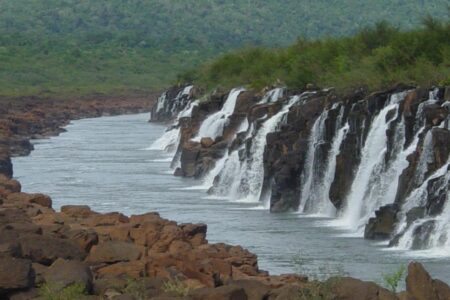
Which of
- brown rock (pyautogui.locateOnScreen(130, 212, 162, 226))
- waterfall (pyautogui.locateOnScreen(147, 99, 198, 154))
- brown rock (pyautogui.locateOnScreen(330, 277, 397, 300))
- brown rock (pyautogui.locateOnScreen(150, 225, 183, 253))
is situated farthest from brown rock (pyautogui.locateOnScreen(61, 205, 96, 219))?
waterfall (pyautogui.locateOnScreen(147, 99, 198, 154))

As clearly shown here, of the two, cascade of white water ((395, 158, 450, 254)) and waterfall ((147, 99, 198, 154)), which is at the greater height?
cascade of white water ((395, 158, 450, 254))

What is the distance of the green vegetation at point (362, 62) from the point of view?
50469 mm

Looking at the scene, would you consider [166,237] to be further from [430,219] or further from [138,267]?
[430,219]

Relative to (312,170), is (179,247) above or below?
above

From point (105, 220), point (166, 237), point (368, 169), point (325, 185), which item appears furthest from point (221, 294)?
point (325, 185)

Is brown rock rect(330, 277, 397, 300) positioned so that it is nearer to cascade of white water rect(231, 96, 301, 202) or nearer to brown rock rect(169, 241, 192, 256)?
brown rock rect(169, 241, 192, 256)

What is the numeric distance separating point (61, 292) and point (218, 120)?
140ft

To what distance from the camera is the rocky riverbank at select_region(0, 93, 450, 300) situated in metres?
23.8

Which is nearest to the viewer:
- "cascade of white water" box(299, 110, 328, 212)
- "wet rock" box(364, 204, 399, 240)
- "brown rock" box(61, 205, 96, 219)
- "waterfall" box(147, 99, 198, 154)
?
"brown rock" box(61, 205, 96, 219)

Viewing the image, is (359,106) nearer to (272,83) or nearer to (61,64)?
(272,83)

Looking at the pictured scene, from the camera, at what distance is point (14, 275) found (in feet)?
79.0

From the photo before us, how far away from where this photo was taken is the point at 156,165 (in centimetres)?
6981

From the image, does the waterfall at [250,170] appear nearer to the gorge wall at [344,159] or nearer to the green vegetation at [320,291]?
the gorge wall at [344,159]

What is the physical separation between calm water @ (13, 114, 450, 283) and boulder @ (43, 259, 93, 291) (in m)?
4.36
